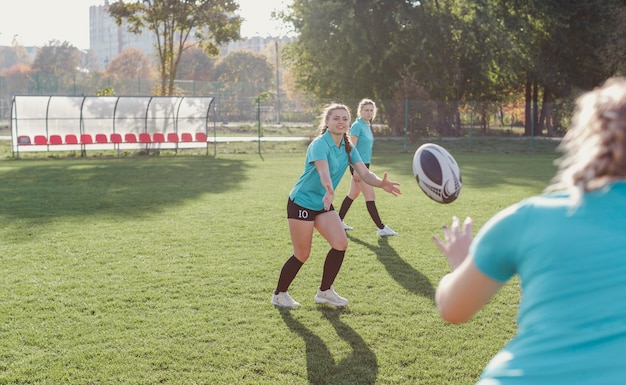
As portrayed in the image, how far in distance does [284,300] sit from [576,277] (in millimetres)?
4428

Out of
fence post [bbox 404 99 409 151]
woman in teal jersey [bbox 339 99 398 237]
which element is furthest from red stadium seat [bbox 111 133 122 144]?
woman in teal jersey [bbox 339 99 398 237]

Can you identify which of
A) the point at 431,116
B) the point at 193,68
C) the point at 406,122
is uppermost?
the point at 193,68

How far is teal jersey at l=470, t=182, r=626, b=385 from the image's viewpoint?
1495 millimetres

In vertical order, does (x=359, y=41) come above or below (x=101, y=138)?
above

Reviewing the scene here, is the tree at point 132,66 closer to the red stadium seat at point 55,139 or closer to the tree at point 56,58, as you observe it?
the tree at point 56,58

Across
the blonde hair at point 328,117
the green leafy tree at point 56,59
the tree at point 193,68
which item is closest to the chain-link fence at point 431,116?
the blonde hair at point 328,117

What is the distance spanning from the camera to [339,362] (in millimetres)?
4547

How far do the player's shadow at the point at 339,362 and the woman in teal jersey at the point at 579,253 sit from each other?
2.77 metres

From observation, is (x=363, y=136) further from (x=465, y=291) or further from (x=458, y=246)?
(x=465, y=291)

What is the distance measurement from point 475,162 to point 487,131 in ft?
35.4

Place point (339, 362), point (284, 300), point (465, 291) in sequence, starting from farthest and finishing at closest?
point (284, 300) → point (339, 362) → point (465, 291)

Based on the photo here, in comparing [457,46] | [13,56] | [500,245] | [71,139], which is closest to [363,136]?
[500,245]

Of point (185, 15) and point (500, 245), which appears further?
point (185, 15)

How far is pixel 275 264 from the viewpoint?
290 inches
